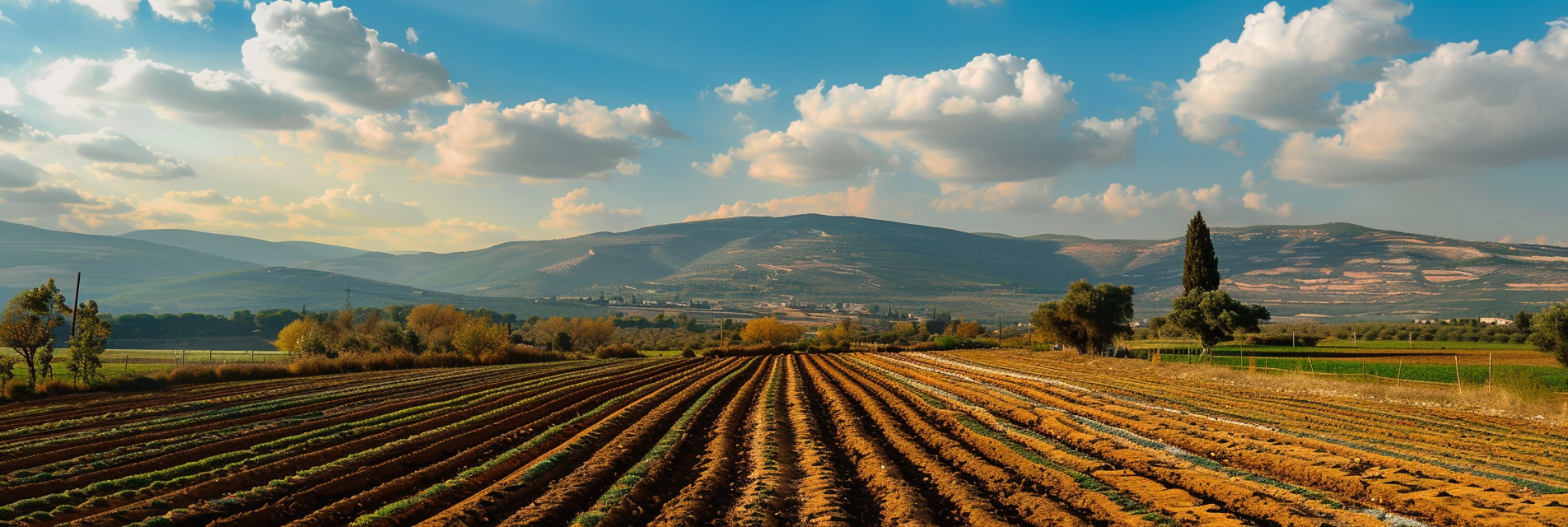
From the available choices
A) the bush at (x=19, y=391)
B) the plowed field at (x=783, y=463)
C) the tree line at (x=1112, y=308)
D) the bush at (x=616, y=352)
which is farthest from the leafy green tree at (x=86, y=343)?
the tree line at (x=1112, y=308)

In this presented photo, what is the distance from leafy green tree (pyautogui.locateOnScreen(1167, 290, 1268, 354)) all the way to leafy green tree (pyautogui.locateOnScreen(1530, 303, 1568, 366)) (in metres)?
17.6

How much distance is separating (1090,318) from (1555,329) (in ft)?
114

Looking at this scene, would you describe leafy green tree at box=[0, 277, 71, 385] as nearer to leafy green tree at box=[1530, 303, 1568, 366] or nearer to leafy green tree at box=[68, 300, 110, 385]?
leafy green tree at box=[68, 300, 110, 385]

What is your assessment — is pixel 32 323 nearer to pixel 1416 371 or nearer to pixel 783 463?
pixel 783 463

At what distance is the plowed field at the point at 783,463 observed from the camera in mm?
10562

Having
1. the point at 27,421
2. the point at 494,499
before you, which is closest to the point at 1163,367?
the point at 494,499

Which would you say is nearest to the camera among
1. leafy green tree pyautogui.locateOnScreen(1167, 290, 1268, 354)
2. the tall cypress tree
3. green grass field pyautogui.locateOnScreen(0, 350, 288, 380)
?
green grass field pyautogui.locateOnScreen(0, 350, 288, 380)

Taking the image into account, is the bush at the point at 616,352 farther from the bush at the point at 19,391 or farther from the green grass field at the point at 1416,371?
the green grass field at the point at 1416,371

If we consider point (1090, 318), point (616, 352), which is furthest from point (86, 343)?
point (1090, 318)

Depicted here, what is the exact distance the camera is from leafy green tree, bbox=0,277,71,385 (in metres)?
30.9

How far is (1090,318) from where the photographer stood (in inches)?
2638

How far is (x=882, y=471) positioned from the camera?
13297mm

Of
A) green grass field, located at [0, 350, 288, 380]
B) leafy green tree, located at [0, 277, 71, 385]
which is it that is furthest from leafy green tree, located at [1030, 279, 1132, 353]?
leafy green tree, located at [0, 277, 71, 385]

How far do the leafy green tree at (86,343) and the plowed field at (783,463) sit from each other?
6948mm
